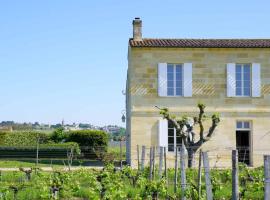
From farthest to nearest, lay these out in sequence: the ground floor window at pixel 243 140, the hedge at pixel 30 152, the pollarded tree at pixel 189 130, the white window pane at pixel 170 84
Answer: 1. the hedge at pixel 30 152
2. the ground floor window at pixel 243 140
3. the white window pane at pixel 170 84
4. the pollarded tree at pixel 189 130

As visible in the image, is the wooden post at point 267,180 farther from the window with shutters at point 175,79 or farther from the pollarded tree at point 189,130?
the window with shutters at point 175,79

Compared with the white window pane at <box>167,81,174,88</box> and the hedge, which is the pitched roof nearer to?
the white window pane at <box>167,81,174,88</box>

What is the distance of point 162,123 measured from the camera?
2194 cm

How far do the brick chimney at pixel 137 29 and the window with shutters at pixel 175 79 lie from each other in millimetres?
1733

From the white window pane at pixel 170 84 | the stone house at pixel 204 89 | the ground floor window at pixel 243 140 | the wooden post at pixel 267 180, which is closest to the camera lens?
the wooden post at pixel 267 180

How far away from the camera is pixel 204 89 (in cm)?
2225

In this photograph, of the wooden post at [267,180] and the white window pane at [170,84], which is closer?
the wooden post at [267,180]

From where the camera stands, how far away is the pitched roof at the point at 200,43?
72.6 feet

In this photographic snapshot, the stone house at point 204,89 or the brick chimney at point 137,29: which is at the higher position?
the brick chimney at point 137,29

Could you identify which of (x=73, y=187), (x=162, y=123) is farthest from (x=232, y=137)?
(x=73, y=187)

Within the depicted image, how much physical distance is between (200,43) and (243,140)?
461 cm

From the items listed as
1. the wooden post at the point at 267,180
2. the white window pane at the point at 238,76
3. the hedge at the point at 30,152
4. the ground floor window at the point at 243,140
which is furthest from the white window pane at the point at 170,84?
the wooden post at the point at 267,180

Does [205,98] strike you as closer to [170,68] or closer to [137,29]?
[170,68]

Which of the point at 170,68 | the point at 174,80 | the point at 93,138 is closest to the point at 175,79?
the point at 174,80
